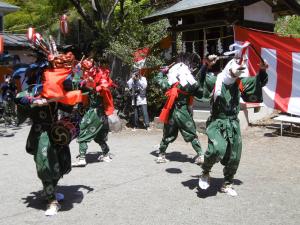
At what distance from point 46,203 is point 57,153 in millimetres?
766

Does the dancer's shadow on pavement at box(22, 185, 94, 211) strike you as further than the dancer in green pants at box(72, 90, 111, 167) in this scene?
No

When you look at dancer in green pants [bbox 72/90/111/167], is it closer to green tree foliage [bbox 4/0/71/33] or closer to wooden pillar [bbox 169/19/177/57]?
wooden pillar [bbox 169/19/177/57]

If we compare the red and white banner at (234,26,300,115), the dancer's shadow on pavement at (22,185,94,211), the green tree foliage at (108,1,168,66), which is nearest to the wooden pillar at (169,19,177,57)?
the green tree foliage at (108,1,168,66)

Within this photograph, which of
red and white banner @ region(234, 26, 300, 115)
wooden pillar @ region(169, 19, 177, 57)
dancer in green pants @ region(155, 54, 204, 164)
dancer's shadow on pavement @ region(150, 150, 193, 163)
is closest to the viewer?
dancer in green pants @ region(155, 54, 204, 164)

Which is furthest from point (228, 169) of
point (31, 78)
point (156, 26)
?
point (156, 26)

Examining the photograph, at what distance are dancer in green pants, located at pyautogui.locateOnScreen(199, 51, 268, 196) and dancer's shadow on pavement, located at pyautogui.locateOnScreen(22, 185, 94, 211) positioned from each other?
1.64 m

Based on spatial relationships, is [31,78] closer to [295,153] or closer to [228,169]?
[228,169]

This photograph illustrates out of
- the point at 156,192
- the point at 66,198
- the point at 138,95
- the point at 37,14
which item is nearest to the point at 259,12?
the point at 138,95

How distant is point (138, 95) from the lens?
1182 centimetres

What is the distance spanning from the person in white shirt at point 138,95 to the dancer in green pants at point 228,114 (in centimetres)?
632

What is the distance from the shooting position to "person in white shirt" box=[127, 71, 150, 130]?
11.8m

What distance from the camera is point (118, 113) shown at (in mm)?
12703

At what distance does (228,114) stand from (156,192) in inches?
56.7

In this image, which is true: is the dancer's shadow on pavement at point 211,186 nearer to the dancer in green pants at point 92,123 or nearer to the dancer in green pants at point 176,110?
the dancer in green pants at point 176,110
